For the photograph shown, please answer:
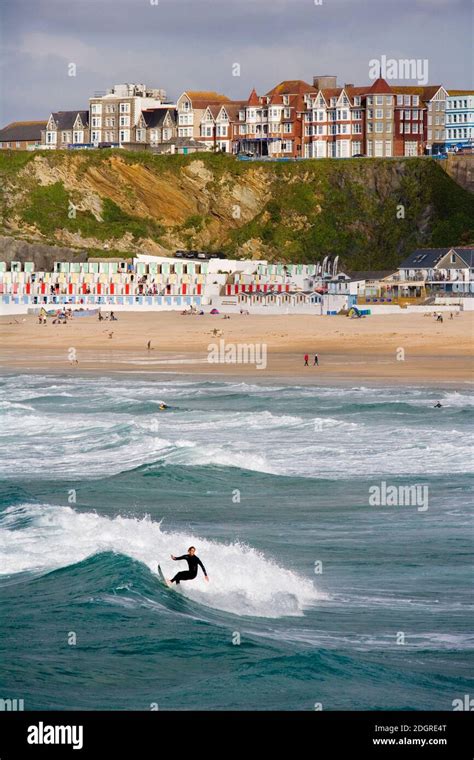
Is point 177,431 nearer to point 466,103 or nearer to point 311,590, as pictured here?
point 311,590

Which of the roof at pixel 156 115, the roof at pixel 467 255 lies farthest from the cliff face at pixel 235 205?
the roof at pixel 467 255

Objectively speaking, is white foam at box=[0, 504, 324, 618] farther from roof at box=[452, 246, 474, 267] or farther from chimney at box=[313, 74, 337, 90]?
chimney at box=[313, 74, 337, 90]

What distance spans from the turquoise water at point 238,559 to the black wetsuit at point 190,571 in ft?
0.70

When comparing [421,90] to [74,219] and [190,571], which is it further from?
[190,571]

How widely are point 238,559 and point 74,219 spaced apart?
86.6 meters

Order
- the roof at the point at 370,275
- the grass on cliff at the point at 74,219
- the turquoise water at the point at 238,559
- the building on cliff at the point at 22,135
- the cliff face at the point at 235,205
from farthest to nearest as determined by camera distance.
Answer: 1. the building on cliff at the point at 22,135
2. the cliff face at the point at 235,205
3. the grass on cliff at the point at 74,219
4. the roof at the point at 370,275
5. the turquoise water at the point at 238,559

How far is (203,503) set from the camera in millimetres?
30312

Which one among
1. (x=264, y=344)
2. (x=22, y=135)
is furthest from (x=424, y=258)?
(x=22, y=135)

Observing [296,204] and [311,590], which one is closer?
[311,590]

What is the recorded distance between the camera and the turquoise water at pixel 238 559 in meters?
18.7

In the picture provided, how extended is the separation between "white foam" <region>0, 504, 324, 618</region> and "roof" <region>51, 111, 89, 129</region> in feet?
337

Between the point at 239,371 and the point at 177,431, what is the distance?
15463 millimetres

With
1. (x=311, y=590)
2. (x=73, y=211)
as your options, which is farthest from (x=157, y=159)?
(x=311, y=590)

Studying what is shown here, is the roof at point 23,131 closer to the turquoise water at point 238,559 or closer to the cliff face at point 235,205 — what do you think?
the cliff face at point 235,205
